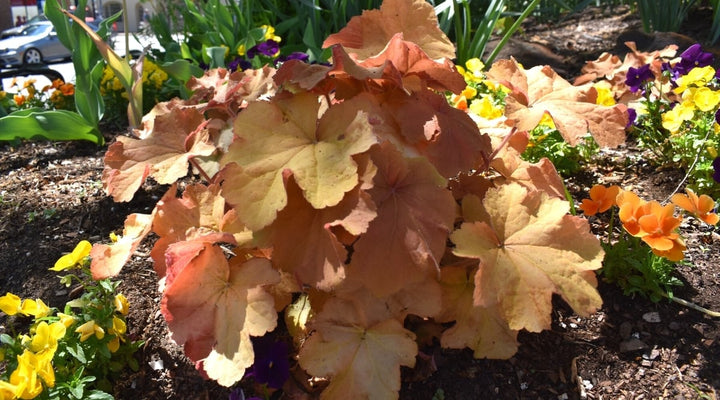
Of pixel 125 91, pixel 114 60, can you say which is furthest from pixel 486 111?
pixel 125 91

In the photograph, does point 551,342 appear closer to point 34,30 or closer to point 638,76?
point 638,76

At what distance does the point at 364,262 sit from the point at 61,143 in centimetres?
243

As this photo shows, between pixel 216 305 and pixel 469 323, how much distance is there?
0.55 metres

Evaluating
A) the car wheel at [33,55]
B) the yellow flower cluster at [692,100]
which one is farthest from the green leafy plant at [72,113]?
the car wheel at [33,55]

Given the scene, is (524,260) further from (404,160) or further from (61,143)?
(61,143)

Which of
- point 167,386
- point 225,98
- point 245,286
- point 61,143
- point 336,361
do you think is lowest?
point 61,143

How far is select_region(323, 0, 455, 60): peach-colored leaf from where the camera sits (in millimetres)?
1342

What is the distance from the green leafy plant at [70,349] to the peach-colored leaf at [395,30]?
0.83 metres

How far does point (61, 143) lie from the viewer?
9.76 feet

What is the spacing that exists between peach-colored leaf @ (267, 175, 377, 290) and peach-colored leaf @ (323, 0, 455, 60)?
0.40m

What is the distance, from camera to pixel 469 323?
51.3 inches

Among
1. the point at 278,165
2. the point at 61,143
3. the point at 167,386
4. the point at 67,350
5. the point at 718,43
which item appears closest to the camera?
the point at 278,165

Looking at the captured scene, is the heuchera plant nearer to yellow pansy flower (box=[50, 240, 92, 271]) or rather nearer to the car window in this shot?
yellow pansy flower (box=[50, 240, 92, 271])

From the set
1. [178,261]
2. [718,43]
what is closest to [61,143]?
[178,261]
